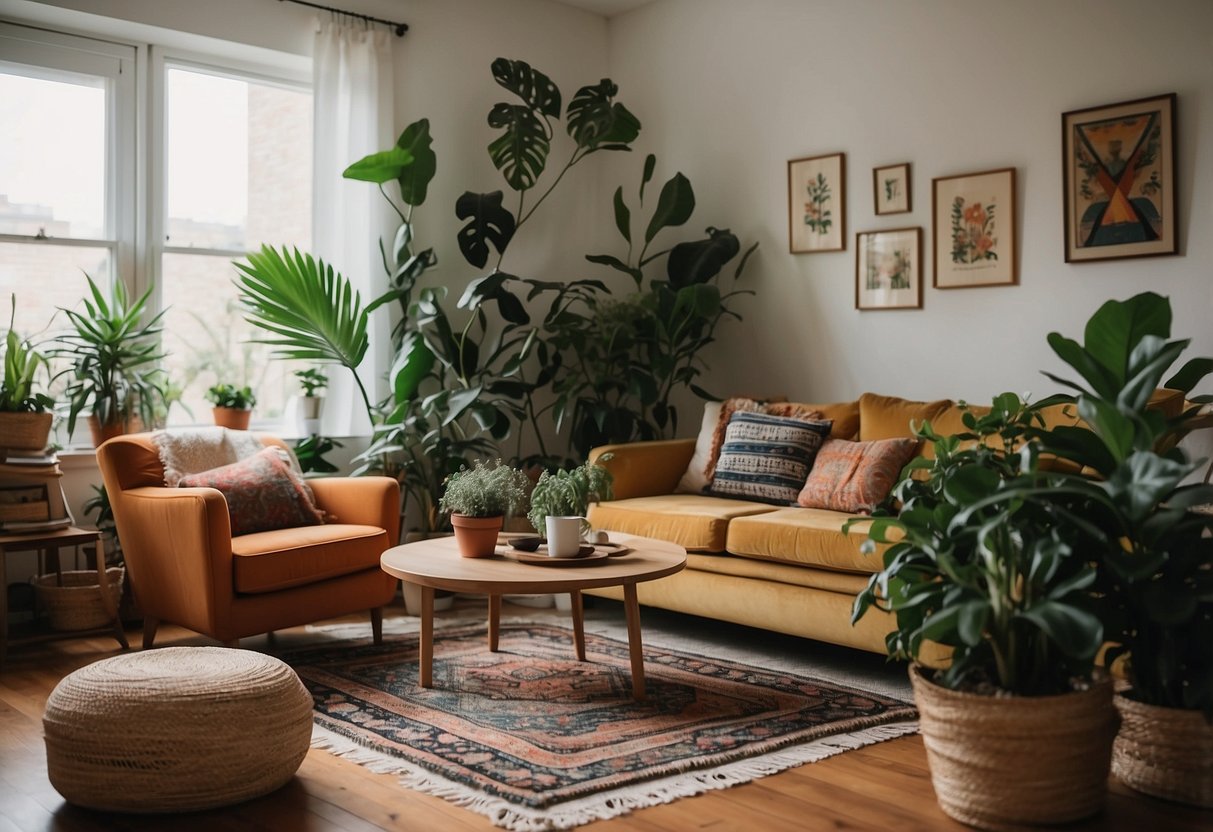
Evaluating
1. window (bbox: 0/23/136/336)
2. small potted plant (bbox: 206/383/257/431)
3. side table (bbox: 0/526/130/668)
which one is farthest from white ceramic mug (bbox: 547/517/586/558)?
window (bbox: 0/23/136/336)

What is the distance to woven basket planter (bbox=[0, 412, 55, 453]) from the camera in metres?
4.02

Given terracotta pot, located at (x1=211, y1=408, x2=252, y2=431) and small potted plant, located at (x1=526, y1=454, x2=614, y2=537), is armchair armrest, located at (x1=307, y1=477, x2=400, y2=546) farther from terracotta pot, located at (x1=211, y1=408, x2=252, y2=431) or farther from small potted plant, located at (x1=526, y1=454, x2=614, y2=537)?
small potted plant, located at (x1=526, y1=454, x2=614, y2=537)

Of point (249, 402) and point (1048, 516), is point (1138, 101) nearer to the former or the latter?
point (1048, 516)

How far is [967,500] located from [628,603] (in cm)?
120

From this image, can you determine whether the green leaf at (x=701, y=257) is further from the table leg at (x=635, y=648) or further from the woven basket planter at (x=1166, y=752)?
the woven basket planter at (x=1166, y=752)

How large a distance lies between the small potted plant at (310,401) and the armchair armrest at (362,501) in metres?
0.70

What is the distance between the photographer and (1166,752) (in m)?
2.60

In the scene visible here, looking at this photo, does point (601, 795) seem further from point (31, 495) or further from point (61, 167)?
point (61, 167)

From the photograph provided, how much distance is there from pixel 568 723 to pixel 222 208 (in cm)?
303

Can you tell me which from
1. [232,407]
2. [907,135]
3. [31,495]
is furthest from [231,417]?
[907,135]

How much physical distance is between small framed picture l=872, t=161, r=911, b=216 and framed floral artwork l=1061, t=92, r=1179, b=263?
68cm

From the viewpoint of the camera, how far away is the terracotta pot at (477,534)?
11.6 feet

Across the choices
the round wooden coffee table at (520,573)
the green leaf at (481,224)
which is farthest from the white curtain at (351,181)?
the round wooden coffee table at (520,573)

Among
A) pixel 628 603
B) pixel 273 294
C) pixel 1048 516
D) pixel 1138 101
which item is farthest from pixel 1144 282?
pixel 273 294
